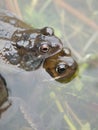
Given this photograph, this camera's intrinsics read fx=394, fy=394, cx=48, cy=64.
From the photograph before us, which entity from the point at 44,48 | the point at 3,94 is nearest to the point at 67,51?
the point at 44,48

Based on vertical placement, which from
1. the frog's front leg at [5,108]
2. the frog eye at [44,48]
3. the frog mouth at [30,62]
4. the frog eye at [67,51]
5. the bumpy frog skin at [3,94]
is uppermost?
the frog eye at [44,48]

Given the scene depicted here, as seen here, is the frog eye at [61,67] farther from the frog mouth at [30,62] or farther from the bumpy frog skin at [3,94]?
the bumpy frog skin at [3,94]

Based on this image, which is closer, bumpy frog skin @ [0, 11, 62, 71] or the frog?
bumpy frog skin @ [0, 11, 62, 71]

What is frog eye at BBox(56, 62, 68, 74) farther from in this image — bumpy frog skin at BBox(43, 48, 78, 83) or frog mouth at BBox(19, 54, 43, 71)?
frog mouth at BBox(19, 54, 43, 71)

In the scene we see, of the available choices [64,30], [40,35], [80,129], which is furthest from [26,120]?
[64,30]

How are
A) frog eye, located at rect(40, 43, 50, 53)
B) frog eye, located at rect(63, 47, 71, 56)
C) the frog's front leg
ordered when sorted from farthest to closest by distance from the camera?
1. frog eye, located at rect(63, 47, 71, 56)
2. the frog's front leg
3. frog eye, located at rect(40, 43, 50, 53)

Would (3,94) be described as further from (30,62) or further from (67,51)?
(67,51)

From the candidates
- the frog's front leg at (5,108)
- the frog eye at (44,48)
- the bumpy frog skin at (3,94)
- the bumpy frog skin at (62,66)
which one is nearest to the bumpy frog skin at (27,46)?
the frog eye at (44,48)

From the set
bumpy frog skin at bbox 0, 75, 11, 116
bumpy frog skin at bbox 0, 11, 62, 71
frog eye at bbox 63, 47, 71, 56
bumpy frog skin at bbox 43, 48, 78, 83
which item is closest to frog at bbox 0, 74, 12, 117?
bumpy frog skin at bbox 0, 75, 11, 116
